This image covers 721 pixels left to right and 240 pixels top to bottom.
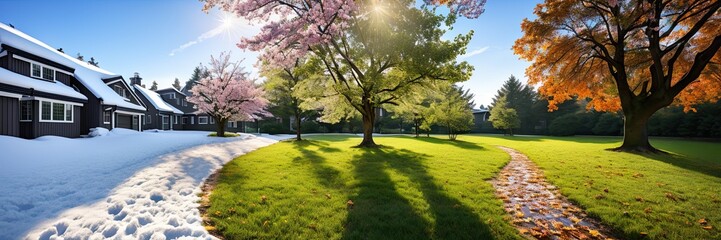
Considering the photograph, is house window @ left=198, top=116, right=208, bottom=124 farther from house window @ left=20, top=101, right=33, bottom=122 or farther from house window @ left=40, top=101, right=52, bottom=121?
house window @ left=20, top=101, right=33, bottom=122

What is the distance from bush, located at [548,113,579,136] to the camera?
125ft

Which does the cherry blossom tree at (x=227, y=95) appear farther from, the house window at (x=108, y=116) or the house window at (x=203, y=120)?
the house window at (x=203, y=120)

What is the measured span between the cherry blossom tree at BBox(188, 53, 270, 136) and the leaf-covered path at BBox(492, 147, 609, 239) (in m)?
21.9

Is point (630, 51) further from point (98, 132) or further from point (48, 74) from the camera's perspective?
point (48, 74)

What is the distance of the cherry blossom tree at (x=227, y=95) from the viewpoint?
23.9 m

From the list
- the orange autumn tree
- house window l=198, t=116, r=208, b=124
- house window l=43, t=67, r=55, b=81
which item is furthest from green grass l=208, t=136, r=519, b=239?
house window l=198, t=116, r=208, b=124

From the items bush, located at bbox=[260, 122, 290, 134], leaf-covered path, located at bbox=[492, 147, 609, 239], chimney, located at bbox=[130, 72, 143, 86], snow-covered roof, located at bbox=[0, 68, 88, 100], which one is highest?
chimney, located at bbox=[130, 72, 143, 86]

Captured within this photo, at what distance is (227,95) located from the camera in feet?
78.1

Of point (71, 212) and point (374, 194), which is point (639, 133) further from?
point (71, 212)

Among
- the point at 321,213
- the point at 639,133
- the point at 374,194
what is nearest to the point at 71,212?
the point at 321,213

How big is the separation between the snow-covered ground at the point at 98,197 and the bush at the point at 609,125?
144 ft

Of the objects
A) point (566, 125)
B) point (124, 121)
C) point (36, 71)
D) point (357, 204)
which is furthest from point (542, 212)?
point (566, 125)

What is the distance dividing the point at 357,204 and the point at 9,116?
19706 millimetres

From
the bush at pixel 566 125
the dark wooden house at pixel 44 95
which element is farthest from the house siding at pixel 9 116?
the bush at pixel 566 125
